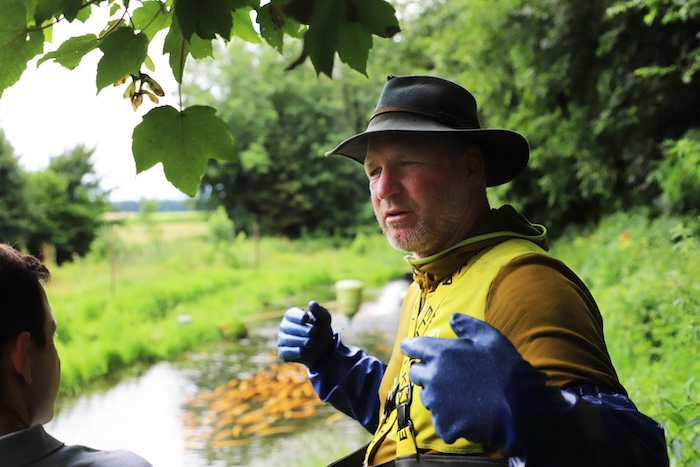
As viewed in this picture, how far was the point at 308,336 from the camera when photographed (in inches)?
79.1

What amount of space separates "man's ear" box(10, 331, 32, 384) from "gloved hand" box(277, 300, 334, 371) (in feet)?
2.97

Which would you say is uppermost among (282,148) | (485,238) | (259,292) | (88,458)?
(282,148)

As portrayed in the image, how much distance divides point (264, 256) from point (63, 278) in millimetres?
6526

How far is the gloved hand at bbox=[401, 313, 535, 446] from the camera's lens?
40.4 inches

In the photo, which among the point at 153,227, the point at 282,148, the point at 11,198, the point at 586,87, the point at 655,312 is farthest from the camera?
the point at 282,148

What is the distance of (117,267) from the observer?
10.6 metres

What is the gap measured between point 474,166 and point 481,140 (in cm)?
7

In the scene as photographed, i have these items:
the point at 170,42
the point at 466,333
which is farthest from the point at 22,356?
the point at 466,333

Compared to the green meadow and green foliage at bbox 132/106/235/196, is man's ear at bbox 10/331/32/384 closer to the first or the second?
green foliage at bbox 132/106/235/196

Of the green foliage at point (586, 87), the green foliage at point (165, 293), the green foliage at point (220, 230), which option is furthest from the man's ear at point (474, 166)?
the green foliage at point (220, 230)

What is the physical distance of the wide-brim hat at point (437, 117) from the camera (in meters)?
1.57

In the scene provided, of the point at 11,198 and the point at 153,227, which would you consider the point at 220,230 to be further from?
the point at 11,198

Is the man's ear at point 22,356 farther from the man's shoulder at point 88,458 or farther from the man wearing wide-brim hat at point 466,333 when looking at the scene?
the man wearing wide-brim hat at point 466,333

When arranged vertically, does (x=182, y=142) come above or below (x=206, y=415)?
above
